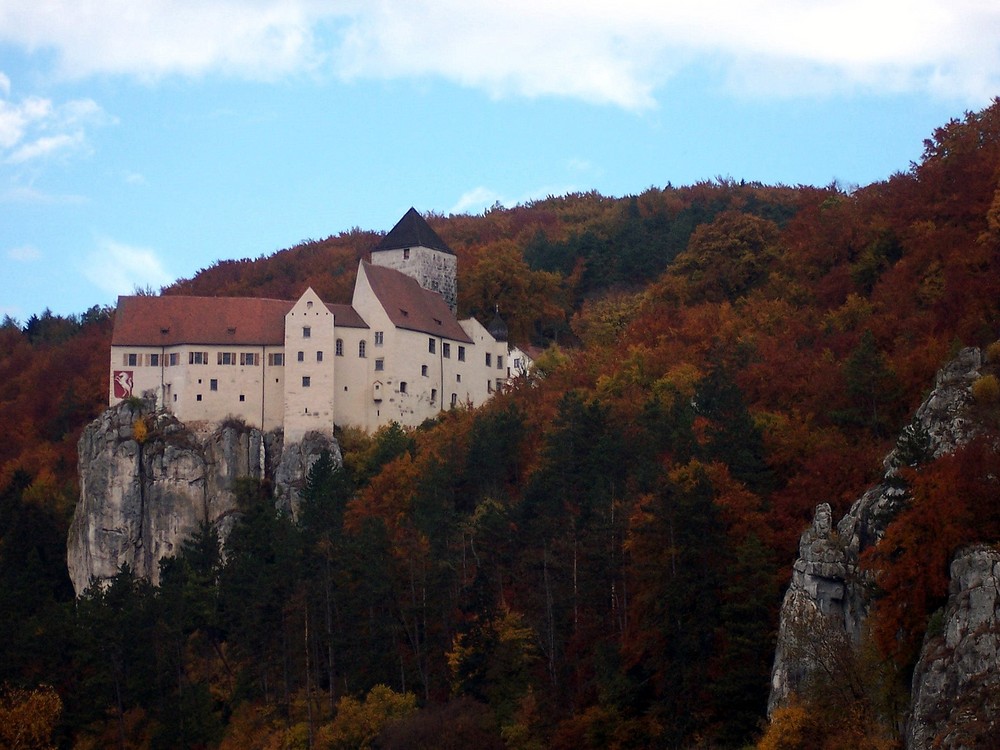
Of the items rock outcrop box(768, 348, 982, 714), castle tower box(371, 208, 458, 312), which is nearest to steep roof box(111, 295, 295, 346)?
castle tower box(371, 208, 458, 312)

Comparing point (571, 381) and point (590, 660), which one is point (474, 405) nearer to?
point (571, 381)

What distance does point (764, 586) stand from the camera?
4681 centimetres

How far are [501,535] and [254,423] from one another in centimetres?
1912

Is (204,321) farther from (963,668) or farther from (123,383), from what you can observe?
(963,668)

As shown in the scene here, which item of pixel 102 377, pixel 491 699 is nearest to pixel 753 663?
pixel 491 699

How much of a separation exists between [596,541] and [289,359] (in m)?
23.3

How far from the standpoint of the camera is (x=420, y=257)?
81875mm

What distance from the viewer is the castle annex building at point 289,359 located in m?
72.6

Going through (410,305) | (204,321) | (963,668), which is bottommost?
(963,668)

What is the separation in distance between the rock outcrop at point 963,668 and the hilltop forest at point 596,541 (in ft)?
2.95

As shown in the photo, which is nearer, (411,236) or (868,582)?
(868,582)

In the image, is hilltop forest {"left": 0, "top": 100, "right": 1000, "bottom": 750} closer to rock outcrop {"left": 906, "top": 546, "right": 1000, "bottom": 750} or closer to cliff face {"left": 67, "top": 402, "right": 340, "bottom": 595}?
rock outcrop {"left": 906, "top": 546, "right": 1000, "bottom": 750}

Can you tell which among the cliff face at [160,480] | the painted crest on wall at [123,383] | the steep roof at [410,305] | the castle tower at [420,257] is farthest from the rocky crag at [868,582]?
the castle tower at [420,257]

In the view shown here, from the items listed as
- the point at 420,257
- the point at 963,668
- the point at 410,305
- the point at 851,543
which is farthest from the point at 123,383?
the point at 963,668
